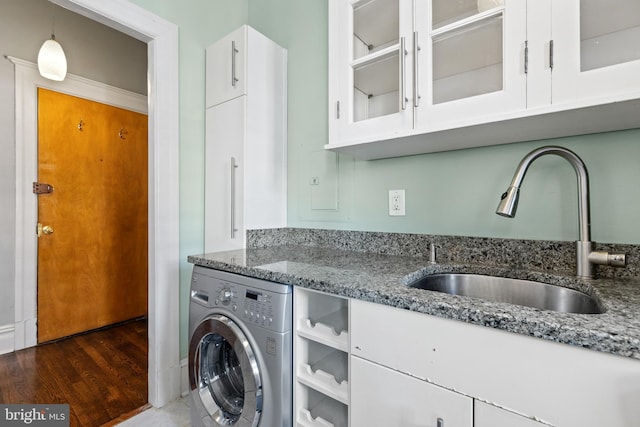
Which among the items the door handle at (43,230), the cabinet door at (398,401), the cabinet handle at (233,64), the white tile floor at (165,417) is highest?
the cabinet handle at (233,64)

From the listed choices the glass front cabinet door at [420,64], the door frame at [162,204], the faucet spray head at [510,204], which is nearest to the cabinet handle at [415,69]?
the glass front cabinet door at [420,64]

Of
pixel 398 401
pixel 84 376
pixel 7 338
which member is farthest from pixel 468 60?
pixel 7 338

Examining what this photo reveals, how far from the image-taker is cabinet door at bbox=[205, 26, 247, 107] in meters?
1.66

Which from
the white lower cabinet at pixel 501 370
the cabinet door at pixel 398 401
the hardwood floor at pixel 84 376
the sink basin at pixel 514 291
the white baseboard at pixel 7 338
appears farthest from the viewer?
the white baseboard at pixel 7 338

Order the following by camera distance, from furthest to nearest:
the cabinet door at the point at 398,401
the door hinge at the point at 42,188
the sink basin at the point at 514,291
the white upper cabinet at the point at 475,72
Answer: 1. the door hinge at the point at 42,188
2. the sink basin at the point at 514,291
3. the white upper cabinet at the point at 475,72
4. the cabinet door at the point at 398,401

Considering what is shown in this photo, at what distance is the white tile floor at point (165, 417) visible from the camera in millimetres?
1474

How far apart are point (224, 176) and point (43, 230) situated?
1.74 meters

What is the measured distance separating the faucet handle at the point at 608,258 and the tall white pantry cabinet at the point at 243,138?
1489mm

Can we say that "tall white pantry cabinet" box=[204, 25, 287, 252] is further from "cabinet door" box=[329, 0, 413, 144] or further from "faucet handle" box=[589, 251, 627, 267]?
"faucet handle" box=[589, 251, 627, 267]

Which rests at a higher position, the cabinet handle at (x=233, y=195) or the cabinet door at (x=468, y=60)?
the cabinet door at (x=468, y=60)

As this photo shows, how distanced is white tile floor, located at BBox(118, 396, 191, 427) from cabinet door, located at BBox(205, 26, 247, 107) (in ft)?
5.96

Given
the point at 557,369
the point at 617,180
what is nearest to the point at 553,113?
the point at 617,180

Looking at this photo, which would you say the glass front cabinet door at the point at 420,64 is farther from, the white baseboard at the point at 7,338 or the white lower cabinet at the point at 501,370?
the white baseboard at the point at 7,338

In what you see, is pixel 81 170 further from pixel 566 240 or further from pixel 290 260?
pixel 566 240
